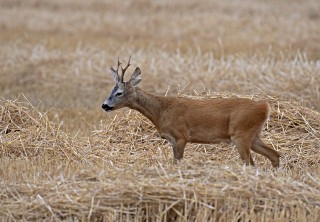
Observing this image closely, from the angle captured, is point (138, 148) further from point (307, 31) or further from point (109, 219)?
point (307, 31)

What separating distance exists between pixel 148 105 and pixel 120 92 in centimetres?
45

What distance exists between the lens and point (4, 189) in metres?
7.69

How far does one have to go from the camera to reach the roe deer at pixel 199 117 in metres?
9.05

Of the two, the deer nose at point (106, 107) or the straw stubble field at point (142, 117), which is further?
the deer nose at point (106, 107)

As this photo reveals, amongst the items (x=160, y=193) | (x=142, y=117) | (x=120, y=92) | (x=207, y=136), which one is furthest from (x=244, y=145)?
(x=142, y=117)

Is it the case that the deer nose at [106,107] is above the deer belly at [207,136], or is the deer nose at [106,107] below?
above

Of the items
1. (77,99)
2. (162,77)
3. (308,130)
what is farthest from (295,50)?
(308,130)

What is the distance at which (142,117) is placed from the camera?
1156 cm

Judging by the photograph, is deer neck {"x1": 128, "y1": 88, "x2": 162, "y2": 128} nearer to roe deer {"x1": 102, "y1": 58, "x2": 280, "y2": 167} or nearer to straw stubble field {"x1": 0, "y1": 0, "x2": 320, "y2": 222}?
roe deer {"x1": 102, "y1": 58, "x2": 280, "y2": 167}

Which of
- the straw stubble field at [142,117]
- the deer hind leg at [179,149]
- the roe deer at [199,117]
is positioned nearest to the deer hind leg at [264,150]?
the roe deer at [199,117]

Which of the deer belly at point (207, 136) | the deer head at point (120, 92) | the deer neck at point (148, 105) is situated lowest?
the deer belly at point (207, 136)

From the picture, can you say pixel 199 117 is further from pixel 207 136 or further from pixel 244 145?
pixel 244 145

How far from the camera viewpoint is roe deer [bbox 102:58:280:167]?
9.05 meters

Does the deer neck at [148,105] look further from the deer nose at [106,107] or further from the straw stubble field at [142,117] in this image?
the straw stubble field at [142,117]
